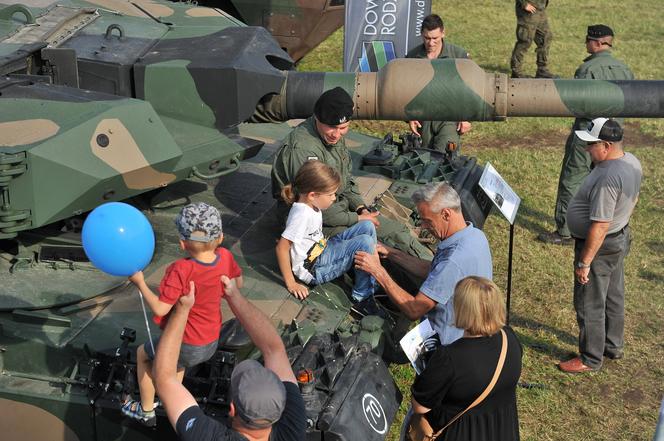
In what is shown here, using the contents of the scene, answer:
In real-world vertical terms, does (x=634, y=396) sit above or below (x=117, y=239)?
below

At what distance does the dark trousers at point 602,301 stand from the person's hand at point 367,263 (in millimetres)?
2104

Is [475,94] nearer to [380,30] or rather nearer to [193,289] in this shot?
[193,289]

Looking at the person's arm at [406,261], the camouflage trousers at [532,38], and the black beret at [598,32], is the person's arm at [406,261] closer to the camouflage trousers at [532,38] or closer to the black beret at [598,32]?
the black beret at [598,32]

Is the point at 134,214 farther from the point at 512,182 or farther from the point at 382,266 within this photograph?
the point at 512,182

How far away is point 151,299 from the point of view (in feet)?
16.0

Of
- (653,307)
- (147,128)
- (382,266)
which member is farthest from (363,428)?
(653,307)

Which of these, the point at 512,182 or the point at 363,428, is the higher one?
the point at 363,428

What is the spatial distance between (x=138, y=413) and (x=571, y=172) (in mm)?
6354

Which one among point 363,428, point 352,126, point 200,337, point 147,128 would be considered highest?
point 147,128

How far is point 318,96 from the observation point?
720 cm

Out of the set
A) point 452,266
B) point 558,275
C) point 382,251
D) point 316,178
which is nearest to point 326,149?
point 316,178

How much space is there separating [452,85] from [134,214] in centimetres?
284

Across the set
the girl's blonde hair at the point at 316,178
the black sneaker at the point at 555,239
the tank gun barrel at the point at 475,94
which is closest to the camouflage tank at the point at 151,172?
the tank gun barrel at the point at 475,94

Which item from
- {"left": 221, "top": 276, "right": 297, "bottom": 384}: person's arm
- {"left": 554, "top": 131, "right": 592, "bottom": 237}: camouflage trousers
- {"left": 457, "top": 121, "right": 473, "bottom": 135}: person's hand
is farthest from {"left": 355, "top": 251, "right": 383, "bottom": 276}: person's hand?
{"left": 554, "top": 131, "right": 592, "bottom": 237}: camouflage trousers
